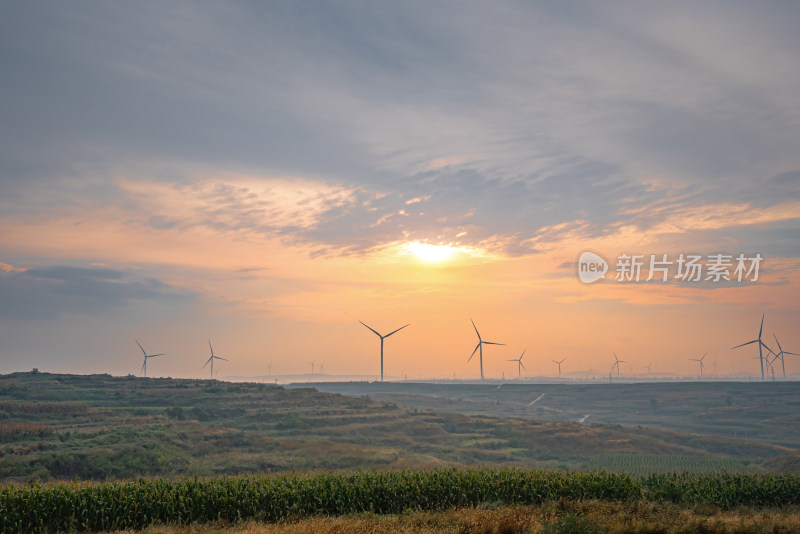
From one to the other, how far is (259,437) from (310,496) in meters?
86.2

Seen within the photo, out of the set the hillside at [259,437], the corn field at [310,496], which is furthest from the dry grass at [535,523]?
the hillside at [259,437]

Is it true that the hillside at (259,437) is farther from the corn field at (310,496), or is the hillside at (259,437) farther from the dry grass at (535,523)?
the dry grass at (535,523)

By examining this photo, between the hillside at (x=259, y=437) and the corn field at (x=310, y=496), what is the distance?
167 ft

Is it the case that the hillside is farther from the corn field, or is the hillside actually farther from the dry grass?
the dry grass

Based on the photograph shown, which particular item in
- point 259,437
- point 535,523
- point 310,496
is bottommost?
point 259,437

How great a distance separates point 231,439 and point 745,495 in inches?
3636

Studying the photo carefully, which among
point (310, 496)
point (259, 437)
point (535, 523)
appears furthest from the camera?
point (259, 437)

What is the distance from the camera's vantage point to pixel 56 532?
30375 millimetres

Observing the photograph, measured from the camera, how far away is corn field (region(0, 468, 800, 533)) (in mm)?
31359

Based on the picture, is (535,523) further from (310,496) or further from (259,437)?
(259,437)

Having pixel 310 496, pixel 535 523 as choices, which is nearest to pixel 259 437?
pixel 310 496

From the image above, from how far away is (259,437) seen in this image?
11631 centimetres

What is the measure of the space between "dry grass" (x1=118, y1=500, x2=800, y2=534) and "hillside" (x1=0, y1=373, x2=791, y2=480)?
60.0 metres

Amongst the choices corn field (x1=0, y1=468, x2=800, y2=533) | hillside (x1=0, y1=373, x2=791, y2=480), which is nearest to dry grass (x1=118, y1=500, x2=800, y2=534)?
corn field (x1=0, y1=468, x2=800, y2=533)
